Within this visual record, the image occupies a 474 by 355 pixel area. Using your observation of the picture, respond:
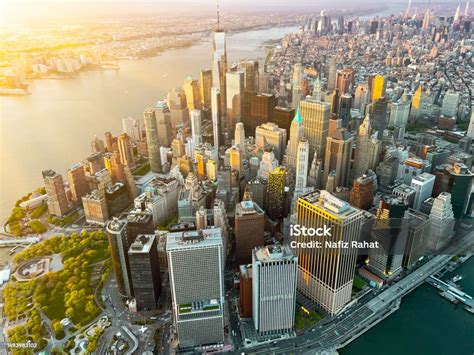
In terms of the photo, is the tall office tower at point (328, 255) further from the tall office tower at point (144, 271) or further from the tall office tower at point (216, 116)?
the tall office tower at point (216, 116)

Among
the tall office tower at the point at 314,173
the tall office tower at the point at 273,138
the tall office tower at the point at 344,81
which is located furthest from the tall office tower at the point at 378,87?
the tall office tower at the point at 314,173

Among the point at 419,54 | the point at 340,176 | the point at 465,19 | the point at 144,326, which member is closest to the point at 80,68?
the point at 340,176

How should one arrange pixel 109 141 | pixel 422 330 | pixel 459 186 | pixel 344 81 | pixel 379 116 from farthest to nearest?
pixel 344 81 → pixel 379 116 → pixel 109 141 → pixel 459 186 → pixel 422 330

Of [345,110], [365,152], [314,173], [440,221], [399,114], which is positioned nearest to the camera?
[440,221]

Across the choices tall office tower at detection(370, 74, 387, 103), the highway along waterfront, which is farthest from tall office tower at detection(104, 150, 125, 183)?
tall office tower at detection(370, 74, 387, 103)

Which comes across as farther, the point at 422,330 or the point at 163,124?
the point at 163,124

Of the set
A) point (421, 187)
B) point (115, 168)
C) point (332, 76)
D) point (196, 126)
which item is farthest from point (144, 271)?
point (332, 76)

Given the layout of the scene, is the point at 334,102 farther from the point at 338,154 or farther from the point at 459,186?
the point at 459,186
